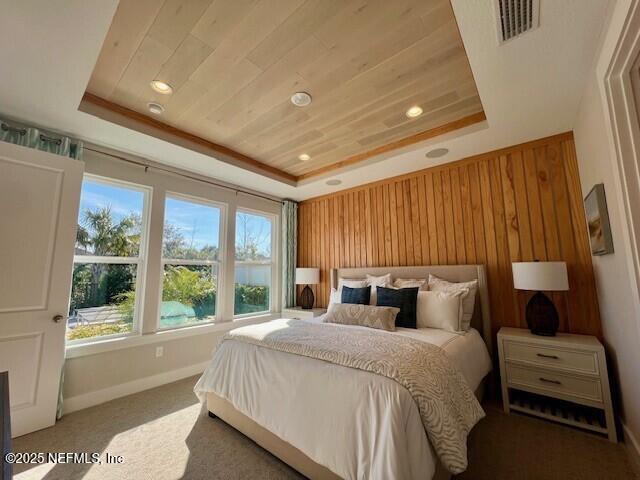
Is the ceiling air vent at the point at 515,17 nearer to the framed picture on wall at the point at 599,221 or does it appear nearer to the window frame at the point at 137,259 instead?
the framed picture on wall at the point at 599,221

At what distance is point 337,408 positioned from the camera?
4.71 ft

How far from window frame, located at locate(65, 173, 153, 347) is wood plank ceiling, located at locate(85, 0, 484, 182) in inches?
35.5

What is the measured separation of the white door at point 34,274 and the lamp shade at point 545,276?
390 cm

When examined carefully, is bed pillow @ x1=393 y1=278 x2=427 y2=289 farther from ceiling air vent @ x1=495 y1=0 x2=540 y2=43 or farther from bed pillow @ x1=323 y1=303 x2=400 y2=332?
ceiling air vent @ x1=495 y1=0 x2=540 y2=43

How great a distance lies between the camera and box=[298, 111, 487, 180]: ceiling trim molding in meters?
2.54

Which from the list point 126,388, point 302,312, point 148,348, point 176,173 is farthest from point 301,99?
point 126,388

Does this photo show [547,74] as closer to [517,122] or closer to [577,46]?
[577,46]

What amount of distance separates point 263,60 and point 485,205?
2.59 meters

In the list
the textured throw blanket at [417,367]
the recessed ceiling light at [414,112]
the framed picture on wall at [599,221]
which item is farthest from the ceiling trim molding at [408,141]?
the textured throw blanket at [417,367]

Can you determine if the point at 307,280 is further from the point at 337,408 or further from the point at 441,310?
the point at 337,408

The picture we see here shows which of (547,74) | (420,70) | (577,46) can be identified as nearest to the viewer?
(577,46)

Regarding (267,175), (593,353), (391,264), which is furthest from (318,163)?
(593,353)

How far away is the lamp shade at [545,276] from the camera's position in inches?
86.4

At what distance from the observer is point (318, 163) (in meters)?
3.59
